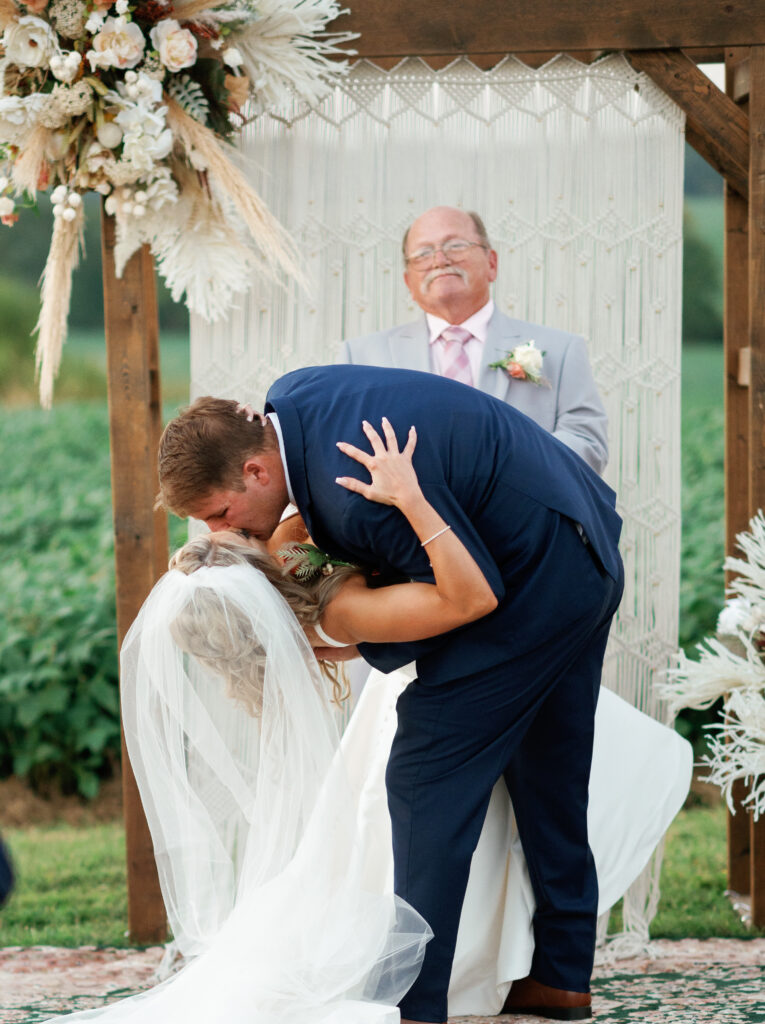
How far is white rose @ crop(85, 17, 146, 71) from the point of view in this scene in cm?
354

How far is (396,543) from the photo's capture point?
269 centimetres

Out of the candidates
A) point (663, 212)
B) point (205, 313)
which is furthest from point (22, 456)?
point (663, 212)

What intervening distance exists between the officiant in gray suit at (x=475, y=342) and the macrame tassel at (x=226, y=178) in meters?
0.43

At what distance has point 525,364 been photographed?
150 inches

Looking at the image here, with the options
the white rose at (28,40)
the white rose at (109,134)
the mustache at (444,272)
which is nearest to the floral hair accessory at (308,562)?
the mustache at (444,272)

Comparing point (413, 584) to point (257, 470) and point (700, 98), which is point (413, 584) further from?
point (700, 98)

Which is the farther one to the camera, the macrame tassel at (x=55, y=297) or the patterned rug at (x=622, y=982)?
the macrame tassel at (x=55, y=297)

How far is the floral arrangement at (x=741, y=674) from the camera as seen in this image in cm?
366

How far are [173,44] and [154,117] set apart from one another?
223mm

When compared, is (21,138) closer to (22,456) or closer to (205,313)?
(205,313)

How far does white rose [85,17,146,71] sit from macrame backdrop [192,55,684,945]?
667 mm

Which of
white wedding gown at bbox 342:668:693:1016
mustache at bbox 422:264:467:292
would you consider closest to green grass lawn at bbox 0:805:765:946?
white wedding gown at bbox 342:668:693:1016

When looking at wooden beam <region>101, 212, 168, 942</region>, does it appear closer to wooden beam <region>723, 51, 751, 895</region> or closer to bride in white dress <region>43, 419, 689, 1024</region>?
bride in white dress <region>43, 419, 689, 1024</region>

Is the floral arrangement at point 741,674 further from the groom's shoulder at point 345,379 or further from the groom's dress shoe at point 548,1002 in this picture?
the groom's shoulder at point 345,379
